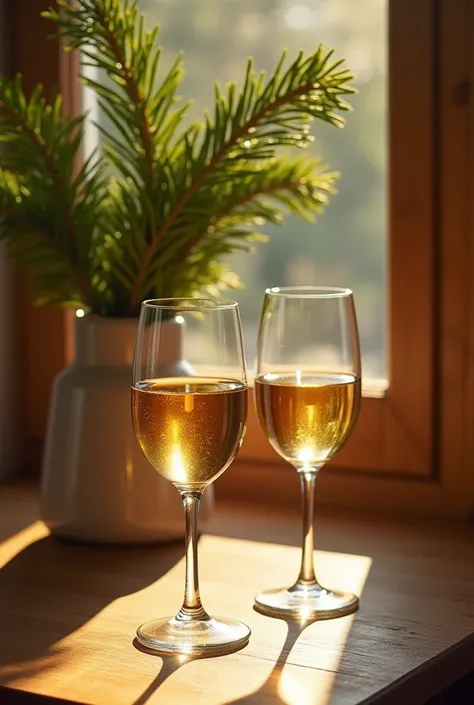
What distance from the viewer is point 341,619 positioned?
1014mm

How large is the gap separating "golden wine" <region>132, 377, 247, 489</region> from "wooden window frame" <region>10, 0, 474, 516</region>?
1.70 ft

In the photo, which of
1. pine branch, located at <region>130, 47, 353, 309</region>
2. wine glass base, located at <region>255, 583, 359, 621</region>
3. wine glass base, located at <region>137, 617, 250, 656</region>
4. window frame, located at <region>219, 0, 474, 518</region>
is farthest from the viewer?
window frame, located at <region>219, 0, 474, 518</region>

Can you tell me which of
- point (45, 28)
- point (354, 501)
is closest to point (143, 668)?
point (354, 501)

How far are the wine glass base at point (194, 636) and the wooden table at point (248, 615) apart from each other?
0.5 inches

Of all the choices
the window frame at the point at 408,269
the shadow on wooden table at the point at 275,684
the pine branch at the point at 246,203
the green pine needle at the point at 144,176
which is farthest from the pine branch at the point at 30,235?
the shadow on wooden table at the point at 275,684

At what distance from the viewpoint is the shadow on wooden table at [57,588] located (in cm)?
93

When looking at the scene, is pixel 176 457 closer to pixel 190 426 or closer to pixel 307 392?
pixel 190 426

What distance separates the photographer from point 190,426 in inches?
36.6

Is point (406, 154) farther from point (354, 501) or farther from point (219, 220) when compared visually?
point (354, 501)

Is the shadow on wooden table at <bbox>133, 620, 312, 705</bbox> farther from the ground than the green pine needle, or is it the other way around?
the green pine needle

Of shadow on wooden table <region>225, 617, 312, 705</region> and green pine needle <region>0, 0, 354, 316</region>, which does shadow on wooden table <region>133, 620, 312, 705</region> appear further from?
green pine needle <region>0, 0, 354, 316</region>

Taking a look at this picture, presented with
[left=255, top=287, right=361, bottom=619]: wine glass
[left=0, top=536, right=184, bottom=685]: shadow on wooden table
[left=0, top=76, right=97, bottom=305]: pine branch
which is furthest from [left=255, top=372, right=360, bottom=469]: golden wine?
[left=0, top=76, right=97, bottom=305]: pine branch

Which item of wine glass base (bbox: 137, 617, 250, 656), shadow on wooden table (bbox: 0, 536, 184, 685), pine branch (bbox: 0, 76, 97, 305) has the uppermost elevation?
pine branch (bbox: 0, 76, 97, 305)

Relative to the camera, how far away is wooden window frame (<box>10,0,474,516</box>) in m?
1.38
